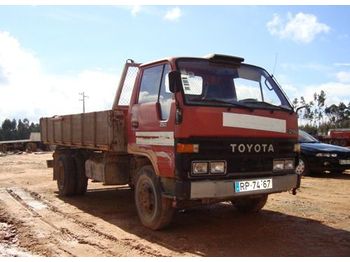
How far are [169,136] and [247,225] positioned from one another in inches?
83.7

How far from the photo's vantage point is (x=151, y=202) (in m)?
6.87

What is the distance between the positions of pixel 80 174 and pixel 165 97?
4766mm

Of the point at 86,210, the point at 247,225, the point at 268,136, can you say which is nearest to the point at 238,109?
the point at 268,136

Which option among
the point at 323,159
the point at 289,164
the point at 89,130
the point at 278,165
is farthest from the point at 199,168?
the point at 323,159

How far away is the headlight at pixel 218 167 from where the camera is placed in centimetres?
609

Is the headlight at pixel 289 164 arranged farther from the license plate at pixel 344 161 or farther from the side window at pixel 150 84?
the license plate at pixel 344 161

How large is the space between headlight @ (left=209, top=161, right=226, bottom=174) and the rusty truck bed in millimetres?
2116

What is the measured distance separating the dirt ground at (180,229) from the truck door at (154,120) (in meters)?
1.06

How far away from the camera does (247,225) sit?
23.6ft

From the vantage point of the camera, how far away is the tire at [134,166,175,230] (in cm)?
656

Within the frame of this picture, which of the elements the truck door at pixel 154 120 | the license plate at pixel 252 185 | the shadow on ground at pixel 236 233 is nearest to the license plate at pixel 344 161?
the shadow on ground at pixel 236 233

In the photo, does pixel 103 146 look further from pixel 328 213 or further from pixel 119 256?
pixel 328 213

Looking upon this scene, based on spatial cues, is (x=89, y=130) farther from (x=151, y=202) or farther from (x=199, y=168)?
(x=199, y=168)

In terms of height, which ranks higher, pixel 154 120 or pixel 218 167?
pixel 154 120
